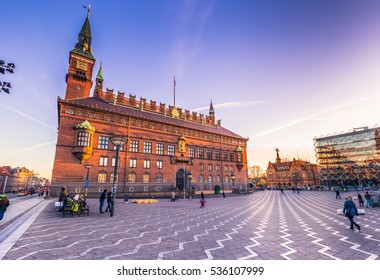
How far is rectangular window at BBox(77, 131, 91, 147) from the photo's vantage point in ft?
90.5

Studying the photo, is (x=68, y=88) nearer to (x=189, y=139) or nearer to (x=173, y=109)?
(x=173, y=109)

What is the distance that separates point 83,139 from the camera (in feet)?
91.1

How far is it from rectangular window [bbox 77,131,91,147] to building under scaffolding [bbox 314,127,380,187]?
73592 mm

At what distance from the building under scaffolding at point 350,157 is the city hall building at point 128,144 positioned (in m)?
41.3

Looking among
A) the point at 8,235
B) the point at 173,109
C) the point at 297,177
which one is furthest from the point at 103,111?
the point at 297,177

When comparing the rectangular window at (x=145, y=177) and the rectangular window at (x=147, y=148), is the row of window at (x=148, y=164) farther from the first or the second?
the rectangular window at (x=147, y=148)

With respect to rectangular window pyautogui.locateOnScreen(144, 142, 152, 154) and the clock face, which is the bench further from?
the clock face

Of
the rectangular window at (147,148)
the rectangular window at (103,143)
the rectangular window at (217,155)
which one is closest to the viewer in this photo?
the rectangular window at (103,143)

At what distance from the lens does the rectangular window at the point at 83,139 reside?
27.6 meters

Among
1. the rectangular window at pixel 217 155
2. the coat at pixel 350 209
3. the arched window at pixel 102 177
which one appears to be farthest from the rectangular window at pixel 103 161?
the coat at pixel 350 209

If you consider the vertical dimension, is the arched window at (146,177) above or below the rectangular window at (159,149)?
below

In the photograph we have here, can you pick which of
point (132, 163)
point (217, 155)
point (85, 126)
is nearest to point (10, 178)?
point (85, 126)

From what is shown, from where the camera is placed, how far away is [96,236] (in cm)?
661

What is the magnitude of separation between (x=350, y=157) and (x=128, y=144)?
249 ft
